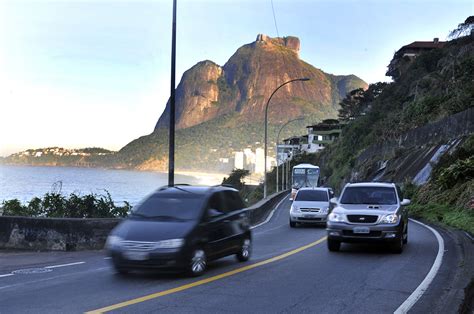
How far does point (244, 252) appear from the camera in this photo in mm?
11227

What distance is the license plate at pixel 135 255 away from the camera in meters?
8.66

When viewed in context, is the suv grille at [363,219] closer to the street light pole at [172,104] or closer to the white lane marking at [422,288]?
the white lane marking at [422,288]

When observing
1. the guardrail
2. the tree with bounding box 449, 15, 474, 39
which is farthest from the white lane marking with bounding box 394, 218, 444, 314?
the tree with bounding box 449, 15, 474, 39

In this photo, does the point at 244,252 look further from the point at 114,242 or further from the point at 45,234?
the point at 45,234

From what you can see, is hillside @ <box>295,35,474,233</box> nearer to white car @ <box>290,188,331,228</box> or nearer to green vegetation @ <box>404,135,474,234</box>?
green vegetation @ <box>404,135,474,234</box>

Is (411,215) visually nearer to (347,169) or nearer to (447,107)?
(447,107)

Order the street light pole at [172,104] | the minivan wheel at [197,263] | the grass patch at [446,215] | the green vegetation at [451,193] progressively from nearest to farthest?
the minivan wheel at [197,263]
the street light pole at [172,104]
the grass patch at [446,215]
the green vegetation at [451,193]

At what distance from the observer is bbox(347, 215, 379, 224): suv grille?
483 inches

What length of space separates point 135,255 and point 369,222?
5.96m

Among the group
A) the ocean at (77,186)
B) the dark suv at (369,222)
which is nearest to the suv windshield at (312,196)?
the ocean at (77,186)

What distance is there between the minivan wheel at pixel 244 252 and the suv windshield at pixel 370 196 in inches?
130

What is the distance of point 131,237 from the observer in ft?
29.1

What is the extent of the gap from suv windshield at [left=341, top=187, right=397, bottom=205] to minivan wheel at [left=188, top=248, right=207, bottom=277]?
5.32m

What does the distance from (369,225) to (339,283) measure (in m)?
3.67
